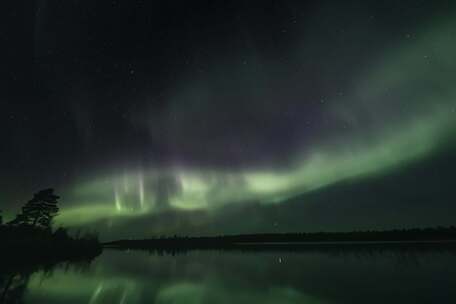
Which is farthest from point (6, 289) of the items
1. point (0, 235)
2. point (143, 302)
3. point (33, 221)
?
point (33, 221)

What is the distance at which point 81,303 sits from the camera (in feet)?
46.3

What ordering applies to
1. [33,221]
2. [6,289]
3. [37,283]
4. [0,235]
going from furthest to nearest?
[33,221] < [0,235] < [37,283] < [6,289]

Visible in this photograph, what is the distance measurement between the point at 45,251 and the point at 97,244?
24.5 metres

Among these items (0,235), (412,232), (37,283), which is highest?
(0,235)

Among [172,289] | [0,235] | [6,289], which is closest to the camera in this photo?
[6,289]

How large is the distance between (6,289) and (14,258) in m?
19.8

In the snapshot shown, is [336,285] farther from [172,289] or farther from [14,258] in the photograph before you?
[14,258]

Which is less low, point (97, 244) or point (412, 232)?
point (97, 244)

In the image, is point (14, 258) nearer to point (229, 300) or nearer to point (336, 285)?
point (229, 300)

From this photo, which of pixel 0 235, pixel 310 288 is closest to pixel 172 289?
pixel 310 288

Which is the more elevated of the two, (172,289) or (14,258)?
(14,258)

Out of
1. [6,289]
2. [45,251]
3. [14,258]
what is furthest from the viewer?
[45,251]

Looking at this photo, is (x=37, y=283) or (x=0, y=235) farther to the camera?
(x=0, y=235)

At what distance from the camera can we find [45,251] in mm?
38594
